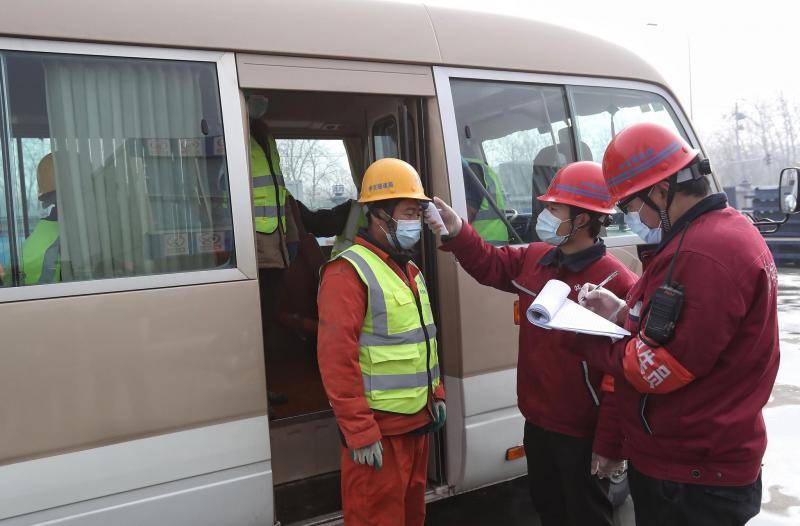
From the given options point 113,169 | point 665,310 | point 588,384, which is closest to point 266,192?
point 113,169

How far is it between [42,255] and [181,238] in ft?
1.65

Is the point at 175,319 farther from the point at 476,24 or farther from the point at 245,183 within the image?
the point at 476,24

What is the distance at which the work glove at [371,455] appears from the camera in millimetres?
2426

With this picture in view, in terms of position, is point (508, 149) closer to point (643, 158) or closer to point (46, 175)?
point (643, 158)

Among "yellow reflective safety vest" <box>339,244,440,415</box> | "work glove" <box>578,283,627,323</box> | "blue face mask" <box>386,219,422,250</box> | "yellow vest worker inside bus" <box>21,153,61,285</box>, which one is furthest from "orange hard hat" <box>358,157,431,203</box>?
"yellow vest worker inside bus" <box>21,153,61,285</box>

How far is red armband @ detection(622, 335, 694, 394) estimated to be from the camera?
6.03ft

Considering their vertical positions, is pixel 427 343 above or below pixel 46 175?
below

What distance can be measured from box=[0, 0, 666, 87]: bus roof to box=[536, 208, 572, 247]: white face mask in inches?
38.0

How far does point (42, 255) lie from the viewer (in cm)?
236

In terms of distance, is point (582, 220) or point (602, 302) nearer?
point (602, 302)

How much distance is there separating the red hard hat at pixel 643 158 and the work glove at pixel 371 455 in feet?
4.21

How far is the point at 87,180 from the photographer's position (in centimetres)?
246

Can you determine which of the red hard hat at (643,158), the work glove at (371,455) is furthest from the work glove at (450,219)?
the work glove at (371,455)

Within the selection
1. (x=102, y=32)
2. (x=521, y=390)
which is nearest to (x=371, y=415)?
(x=521, y=390)
